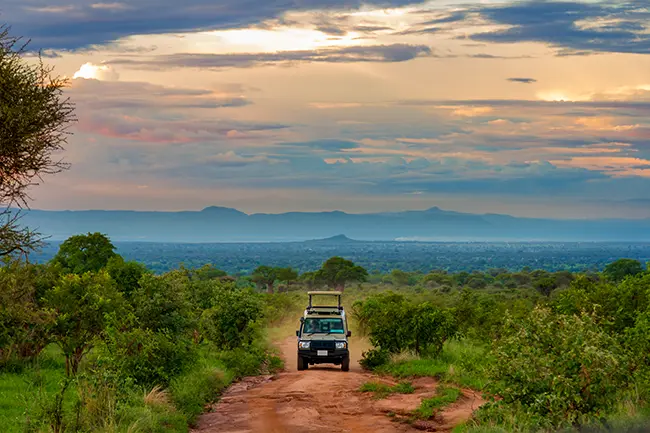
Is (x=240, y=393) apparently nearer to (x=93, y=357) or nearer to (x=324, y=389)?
(x=324, y=389)

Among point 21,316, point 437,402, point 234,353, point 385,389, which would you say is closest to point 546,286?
point 234,353

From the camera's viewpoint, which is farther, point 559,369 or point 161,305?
point 161,305

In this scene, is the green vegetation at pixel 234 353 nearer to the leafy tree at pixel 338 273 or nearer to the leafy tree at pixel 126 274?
the leafy tree at pixel 126 274

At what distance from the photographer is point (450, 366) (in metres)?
23.9

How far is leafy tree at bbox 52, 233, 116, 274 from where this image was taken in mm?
43656

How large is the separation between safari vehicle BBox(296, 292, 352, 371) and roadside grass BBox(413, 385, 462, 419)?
725 centimetres

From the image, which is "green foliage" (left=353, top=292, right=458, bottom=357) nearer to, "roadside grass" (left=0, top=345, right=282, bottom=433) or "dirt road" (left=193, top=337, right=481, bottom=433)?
"dirt road" (left=193, top=337, right=481, bottom=433)

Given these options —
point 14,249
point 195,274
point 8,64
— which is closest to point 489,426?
point 14,249

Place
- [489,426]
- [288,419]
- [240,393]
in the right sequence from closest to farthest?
[489,426] < [288,419] < [240,393]

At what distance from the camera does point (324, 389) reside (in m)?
22.4

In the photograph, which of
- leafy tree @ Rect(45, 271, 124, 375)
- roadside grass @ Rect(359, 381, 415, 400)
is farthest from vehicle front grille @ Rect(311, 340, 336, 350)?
leafy tree @ Rect(45, 271, 124, 375)

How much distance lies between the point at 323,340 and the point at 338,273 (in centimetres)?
8042

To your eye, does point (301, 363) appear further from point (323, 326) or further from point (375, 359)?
point (375, 359)

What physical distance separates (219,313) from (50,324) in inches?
275
